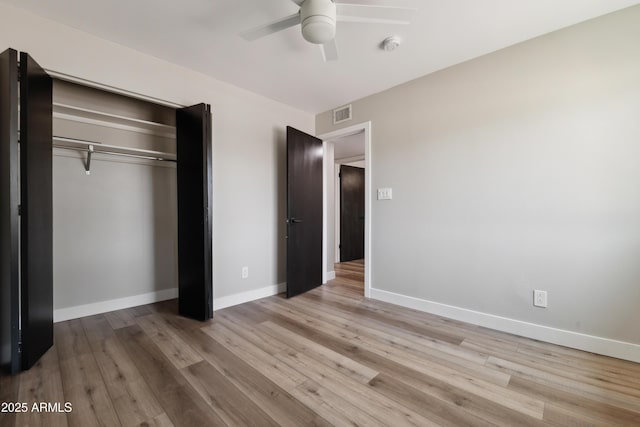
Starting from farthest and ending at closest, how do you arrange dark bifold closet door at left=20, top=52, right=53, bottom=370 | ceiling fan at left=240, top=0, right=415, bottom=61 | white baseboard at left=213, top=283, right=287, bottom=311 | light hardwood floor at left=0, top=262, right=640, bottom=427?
1. white baseboard at left=213, top=283, right=287, bottom=311
2. dark bifold closet door at left=20, top=52, right=53, bottom=370
3. ceiling fan at left=240, top=0, right=415, bottom=61
4. light hardwood floor at left=0, top=262, right=640, bottom=427

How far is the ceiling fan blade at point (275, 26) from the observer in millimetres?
1513

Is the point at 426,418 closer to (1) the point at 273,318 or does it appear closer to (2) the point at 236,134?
(1) the point at 273,318

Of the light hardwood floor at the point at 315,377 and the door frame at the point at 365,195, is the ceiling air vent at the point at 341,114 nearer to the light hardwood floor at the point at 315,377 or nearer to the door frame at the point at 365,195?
the door frame at the point at 365,195

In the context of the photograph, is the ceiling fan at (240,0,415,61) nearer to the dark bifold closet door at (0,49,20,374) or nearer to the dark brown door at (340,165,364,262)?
the dark bifold closet door at (0,49,20,374)

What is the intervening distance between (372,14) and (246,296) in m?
2.86

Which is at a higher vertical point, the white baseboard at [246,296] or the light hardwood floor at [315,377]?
the white baseboard at [246,296]

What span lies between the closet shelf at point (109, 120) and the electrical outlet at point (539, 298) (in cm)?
382

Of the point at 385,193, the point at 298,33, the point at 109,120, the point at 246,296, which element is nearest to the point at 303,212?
the point at 385,193

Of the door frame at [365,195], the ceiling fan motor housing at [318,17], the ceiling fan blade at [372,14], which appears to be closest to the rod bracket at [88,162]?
the ceiling fan motor housing at [318,17]

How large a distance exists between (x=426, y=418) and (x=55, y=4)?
3.42 metres

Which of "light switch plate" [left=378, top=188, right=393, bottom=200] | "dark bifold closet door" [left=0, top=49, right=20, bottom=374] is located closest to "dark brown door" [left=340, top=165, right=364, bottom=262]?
"light switch plate" [left=378, top=188, right=393, bottom=200]

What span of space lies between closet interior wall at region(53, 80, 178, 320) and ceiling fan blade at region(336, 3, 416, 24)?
2135 mm

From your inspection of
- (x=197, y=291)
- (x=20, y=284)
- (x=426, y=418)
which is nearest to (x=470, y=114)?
(x=426, y=418)

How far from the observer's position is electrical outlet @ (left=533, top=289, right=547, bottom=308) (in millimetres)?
2029
